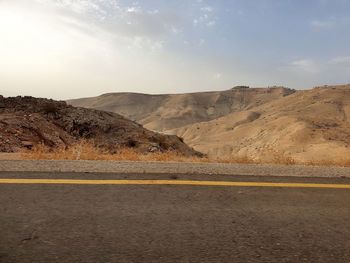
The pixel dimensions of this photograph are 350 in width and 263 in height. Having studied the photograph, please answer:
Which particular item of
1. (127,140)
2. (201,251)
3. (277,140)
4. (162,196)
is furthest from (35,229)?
(277,140)

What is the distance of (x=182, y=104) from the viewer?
15025 centimetres

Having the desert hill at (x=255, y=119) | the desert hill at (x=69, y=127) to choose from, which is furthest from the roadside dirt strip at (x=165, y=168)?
the desert hill at (x=69, y=127)

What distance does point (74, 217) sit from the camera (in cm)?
443

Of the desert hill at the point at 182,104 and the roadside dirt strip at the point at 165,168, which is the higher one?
the desert hill at the point at 182,104

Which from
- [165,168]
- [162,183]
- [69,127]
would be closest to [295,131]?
[69,127]

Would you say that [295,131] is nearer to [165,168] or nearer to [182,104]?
[165,168]

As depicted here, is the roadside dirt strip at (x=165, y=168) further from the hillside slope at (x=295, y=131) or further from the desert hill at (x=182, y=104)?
the desert hill at (x=182, y=104)

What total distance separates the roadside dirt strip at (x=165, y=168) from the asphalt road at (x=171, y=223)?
0.93m

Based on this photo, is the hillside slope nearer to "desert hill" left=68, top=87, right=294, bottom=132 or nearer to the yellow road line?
the yellow road line

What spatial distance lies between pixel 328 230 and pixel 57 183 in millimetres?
3510

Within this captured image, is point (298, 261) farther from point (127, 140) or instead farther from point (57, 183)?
point (127, 140)

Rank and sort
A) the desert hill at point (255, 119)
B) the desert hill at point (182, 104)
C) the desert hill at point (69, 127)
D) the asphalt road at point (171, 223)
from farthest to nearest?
the desert hill at point (182, 104)
the desert hill at point (255, 119)
the desert hill at point (69, 127)
the asphalt road at point (171, 223)

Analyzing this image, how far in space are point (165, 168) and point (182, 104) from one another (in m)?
143

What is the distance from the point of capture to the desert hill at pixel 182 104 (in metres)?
136
